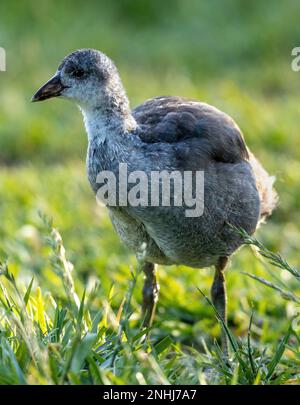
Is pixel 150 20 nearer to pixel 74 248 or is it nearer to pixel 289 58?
pixel 289 58

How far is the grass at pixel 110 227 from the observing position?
292cm

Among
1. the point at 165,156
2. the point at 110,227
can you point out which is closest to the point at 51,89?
the point at 165,156

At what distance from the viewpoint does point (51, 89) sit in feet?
11.7

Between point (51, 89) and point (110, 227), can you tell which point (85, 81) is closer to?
point (51, 89)

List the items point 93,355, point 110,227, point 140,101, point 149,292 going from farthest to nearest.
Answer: point 140,101, point 110,227, point 149,292, point 93,355

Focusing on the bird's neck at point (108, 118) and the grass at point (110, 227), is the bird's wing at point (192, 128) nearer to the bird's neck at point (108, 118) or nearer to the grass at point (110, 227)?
the bird's neck at point (108, 118)

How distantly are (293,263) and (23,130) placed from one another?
10.9 feet

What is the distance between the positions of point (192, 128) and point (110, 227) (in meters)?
2.30

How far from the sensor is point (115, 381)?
8.95 ft

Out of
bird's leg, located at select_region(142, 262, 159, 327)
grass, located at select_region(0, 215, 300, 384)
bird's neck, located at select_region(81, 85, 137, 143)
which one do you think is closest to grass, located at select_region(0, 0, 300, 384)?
grass, located at select_region(0, 215, 300, 384)

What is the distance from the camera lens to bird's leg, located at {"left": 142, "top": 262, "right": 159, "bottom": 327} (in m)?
4.12

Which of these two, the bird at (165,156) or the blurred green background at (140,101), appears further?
the blurred green background at (140,101)

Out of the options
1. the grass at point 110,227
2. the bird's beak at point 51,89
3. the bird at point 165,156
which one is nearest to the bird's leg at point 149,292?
the grass at point 110,227

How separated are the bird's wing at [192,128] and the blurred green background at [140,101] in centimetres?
59
